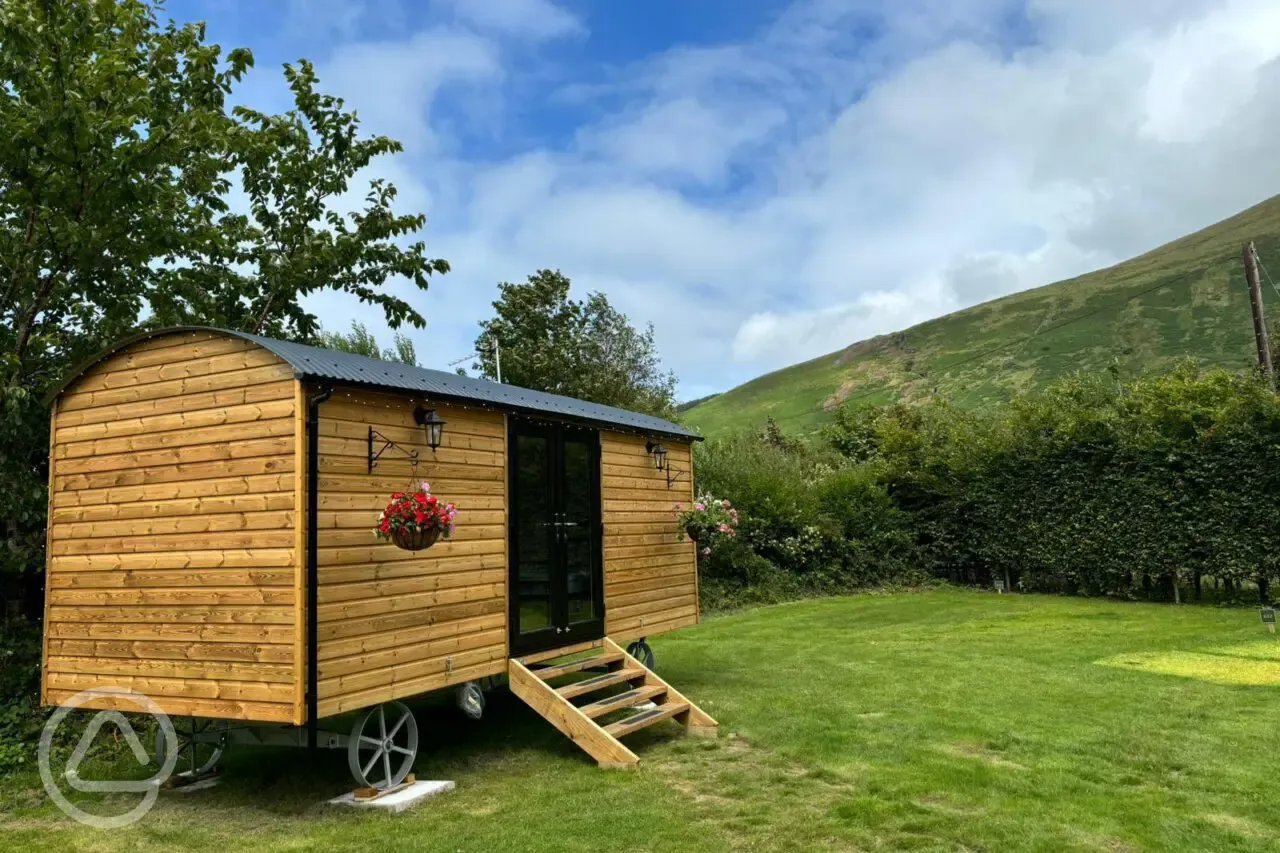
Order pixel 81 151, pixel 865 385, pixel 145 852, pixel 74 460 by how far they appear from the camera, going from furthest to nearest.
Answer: pixel 865 385 → pixel 81 151 → pixel 74 460 → pixel 145 852

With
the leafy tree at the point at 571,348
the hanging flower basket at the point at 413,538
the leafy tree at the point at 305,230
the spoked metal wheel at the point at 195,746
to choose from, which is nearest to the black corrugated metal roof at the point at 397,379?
the hanging flower basket at the point at 413,538

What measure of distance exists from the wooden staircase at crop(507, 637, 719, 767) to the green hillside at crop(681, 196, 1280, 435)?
140ft

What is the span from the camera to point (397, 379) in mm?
5332

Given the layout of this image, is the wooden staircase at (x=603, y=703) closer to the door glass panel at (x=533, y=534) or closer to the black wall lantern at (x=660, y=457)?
the door glass panel at (x=533, y=534)

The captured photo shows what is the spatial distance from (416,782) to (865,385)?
65.0 meters

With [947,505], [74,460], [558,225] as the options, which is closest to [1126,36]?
[947,505]

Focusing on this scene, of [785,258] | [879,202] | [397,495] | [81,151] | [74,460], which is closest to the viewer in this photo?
[397,495]

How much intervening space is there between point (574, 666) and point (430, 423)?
252 centimetres

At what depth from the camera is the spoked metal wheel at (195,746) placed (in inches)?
211

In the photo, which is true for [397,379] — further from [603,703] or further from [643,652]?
[643,652]

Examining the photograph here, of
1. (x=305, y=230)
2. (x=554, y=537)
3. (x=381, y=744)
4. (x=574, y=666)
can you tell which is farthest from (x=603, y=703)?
(x=305, y=230)

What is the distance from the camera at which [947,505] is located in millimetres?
17141

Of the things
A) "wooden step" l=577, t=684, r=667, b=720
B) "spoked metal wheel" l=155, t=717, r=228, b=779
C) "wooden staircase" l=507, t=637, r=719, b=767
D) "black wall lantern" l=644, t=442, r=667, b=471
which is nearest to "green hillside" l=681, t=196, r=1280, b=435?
"black wall lantern" l=644, t=442, r=667, b=471

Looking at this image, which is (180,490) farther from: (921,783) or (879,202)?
(879,202)
